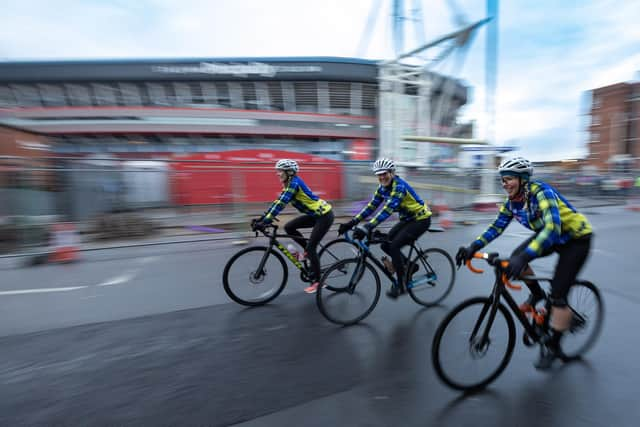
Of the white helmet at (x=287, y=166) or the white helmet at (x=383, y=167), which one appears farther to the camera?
the white helmet at (x=287, y=166)

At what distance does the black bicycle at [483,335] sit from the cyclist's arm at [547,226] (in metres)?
0.26

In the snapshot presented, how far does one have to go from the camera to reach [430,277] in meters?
4.71

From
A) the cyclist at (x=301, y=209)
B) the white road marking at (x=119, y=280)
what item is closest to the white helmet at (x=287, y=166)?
the cyclist at (x=301, y=209)

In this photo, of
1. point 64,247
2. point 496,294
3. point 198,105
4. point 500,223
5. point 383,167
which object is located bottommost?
point 64,247

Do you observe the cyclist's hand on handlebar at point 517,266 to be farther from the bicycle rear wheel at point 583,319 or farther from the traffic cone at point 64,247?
the traffic cone at point 64,247

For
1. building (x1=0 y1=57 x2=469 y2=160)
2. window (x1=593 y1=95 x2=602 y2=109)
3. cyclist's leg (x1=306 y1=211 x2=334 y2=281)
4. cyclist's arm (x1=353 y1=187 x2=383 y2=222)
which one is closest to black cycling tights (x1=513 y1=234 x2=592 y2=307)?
cyclist's arm (x1=353 y1=187 x2=383 y2=222)

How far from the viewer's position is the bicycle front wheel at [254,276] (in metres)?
4.56

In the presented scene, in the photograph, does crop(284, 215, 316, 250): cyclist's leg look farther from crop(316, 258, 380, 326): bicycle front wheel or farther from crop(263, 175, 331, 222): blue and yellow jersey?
crop(316, 258, 380, 326): bicycle front wheel

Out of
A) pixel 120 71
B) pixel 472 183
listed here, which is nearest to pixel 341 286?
pixel 472 183

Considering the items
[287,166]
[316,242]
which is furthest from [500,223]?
[287,166]

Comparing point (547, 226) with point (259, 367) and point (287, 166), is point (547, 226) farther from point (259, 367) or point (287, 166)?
point (287, 166)

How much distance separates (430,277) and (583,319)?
180cm

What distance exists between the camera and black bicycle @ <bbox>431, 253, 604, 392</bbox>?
8.76 ft

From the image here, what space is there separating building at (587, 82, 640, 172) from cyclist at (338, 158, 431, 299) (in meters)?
66.0
